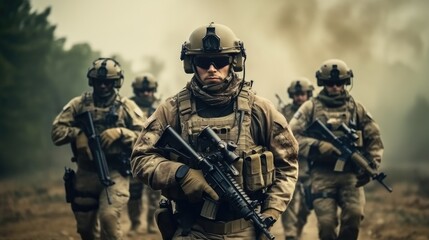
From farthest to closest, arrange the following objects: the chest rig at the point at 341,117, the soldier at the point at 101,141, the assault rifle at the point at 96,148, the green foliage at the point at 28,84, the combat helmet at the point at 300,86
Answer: the green foliage at the point at 28,84 < the combat helmet at the point at 300,86 < the chest rig at the point at 341,117 < the soldier at the point at 101,141 < the assault rifle at the point at 96,148

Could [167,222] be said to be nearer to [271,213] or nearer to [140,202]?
[271,213]

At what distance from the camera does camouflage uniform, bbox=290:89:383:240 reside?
820 cm

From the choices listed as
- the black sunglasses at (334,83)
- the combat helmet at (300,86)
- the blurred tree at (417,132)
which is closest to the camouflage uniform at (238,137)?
the black sunglasses at (334,83)

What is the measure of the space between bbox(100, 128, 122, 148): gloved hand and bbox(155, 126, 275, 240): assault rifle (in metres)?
3.61

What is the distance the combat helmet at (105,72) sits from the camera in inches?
339

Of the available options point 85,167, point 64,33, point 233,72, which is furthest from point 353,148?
point 64,33

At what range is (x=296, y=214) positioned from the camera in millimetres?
10406

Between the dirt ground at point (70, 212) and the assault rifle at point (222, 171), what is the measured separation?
669 centimetres

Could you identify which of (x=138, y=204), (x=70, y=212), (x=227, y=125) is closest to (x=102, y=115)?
(x=138, y=204)

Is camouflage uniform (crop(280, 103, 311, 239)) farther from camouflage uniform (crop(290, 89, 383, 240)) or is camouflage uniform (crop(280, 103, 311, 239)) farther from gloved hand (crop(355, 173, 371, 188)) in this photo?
gloved hand (crop(355, 173, 371, 188))

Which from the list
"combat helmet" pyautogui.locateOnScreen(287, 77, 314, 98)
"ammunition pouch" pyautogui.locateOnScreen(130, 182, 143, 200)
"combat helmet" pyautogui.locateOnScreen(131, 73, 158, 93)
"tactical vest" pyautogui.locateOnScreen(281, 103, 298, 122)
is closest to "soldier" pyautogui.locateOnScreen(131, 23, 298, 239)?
"ammunition pouch" pyautogui.locateOnScreen(130, 182, 143, 200)

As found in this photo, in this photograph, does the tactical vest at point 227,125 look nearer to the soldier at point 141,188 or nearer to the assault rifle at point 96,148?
the assault rifle at point 96,148

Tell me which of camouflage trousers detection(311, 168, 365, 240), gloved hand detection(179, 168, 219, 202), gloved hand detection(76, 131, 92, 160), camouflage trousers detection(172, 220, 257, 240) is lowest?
camouflage trousers detection(311, 168, 365, 240)

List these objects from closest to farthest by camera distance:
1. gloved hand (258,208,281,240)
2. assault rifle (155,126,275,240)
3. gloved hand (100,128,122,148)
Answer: assault rifle (155,126,275,240) < gloved hand (258,208,281,240) < gloved hand (100,128,122,148)
